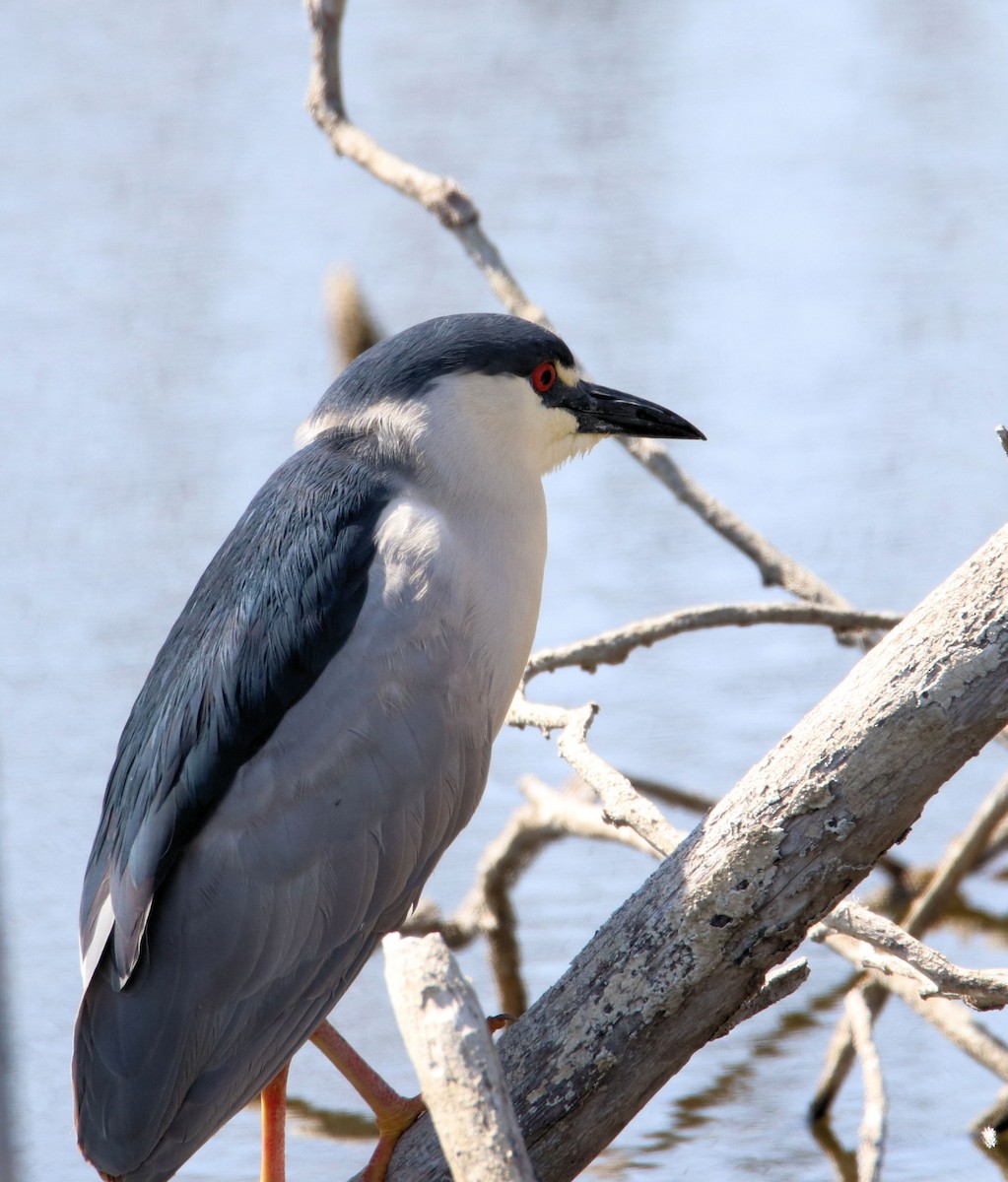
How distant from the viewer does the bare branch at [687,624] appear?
2.18 meters

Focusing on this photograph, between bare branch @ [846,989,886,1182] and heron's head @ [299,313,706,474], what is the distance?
742mm

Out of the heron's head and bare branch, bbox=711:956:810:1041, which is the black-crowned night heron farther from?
bare branch, bbox=711:956:810:1041

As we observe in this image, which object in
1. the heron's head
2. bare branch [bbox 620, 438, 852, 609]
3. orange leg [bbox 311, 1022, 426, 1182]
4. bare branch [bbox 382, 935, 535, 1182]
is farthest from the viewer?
bare branch [bbox 620, 438, 852, 609]

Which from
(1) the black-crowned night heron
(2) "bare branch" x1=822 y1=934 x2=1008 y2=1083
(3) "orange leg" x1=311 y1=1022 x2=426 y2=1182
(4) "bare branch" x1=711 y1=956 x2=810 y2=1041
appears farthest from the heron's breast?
(2) "bare branch" x1=822 y1=934 x2=1008 y2=1083

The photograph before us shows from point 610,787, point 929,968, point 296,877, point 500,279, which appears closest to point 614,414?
point 500,279

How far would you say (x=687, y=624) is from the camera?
7.32 feet

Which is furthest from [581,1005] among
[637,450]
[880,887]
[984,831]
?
[880,887]

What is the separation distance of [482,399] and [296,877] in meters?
0.62

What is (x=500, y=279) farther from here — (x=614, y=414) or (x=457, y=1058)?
(x=457, y=1058)

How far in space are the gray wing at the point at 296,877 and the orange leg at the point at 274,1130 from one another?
15 cm

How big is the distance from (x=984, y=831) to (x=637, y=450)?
0.83m

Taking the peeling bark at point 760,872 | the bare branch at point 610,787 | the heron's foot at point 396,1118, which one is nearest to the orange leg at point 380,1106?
the heron's foot at point 396,1118

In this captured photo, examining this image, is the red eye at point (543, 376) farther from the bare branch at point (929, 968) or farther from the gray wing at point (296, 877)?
the bare branch at point (929, 968)

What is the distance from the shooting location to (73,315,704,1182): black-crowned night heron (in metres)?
1.73
